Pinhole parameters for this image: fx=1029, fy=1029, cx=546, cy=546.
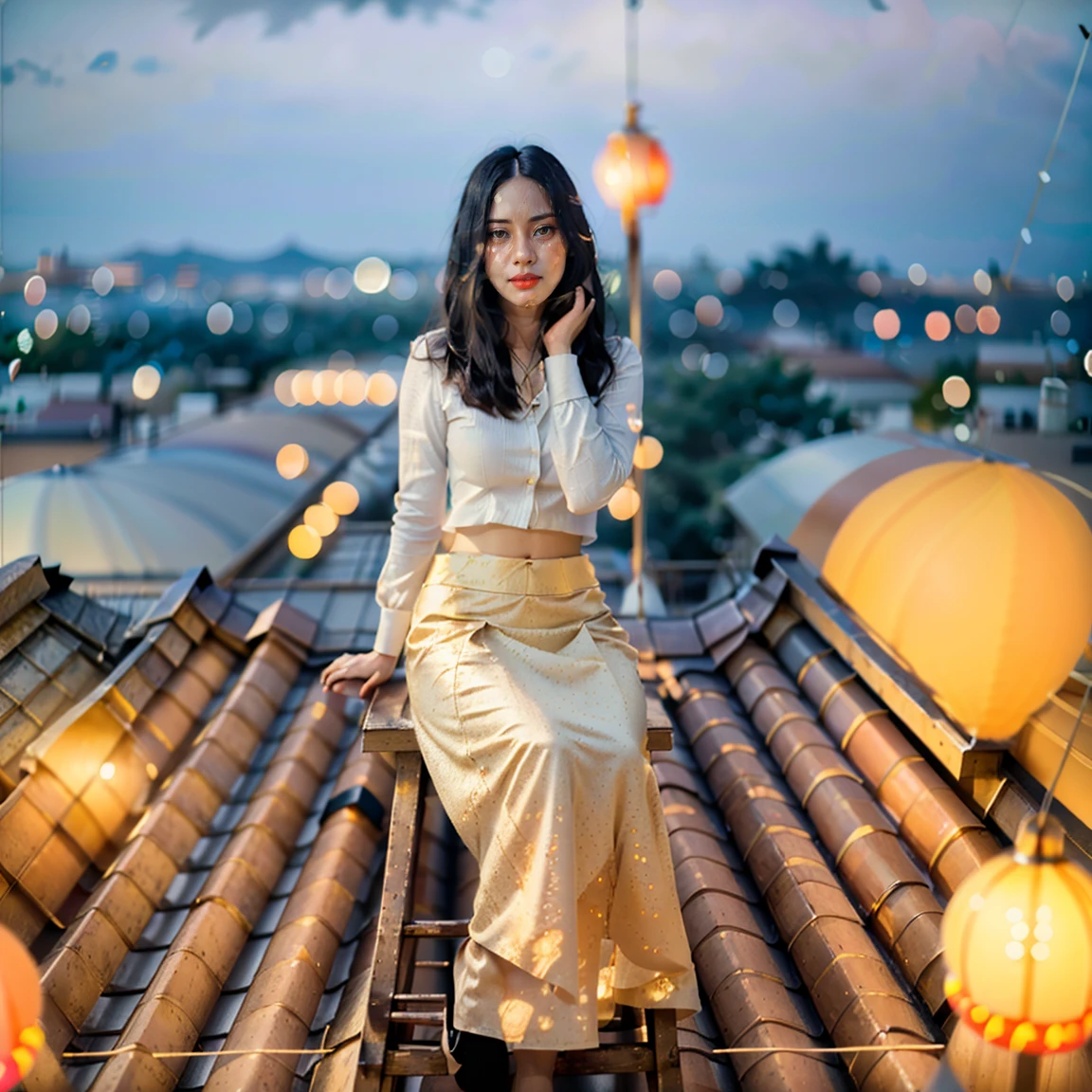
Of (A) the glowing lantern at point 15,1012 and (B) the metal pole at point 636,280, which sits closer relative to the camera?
Result: (A) the glowing lantern at point 15,1012

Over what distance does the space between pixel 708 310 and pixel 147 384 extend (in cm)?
1705

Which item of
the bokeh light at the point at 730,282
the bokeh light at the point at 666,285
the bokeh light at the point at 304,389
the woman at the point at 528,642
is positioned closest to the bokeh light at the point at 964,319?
the bokeh light at the point at 730,282

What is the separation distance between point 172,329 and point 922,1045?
826 inches

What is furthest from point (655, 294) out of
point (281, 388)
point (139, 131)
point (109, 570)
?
point (109, 570)

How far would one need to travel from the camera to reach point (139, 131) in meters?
19.3

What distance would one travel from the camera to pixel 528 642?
1825mm

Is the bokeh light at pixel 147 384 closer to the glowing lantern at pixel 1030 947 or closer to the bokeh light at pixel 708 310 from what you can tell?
the glowing lantern at pixel 1030 947

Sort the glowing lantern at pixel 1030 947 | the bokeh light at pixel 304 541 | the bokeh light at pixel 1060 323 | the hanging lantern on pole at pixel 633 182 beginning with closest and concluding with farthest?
1. the glowing lantern at pixel 1030 947
2. the bokeh light at pixel 1060 323
3. the hanging lantern on pole at pixel 633 182
4. the bokeh light at pixel 304 541

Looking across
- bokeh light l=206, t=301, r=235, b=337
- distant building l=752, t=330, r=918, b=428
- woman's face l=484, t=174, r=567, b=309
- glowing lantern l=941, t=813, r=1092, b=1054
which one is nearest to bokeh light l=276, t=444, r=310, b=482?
woman's face l=484, t=174, r=567, b=309

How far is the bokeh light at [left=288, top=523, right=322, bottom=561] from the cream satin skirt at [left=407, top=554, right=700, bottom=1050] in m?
4.57

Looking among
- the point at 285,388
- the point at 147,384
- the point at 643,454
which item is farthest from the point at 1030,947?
the point at 285,388

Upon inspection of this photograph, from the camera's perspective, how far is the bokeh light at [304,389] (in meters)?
16.7

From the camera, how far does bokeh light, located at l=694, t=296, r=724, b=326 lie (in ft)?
86.6

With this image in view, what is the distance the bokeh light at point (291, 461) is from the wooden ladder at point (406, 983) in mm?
8465
